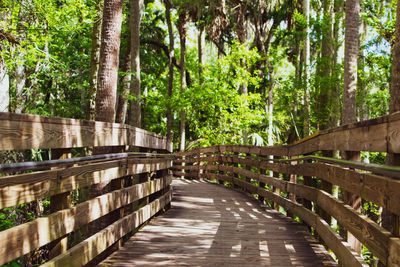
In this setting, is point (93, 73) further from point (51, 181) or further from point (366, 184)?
point (366, 184)

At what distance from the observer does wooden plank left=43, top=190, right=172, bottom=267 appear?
121 inches

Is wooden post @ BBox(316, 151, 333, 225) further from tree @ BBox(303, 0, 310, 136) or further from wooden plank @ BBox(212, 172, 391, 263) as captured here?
tree @ BBox(303, 0, 310, 136)

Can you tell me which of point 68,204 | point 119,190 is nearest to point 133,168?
point 119,190

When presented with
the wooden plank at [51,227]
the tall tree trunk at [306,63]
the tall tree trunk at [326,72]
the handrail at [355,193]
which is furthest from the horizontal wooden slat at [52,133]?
the tall tree trunk at [306,63]

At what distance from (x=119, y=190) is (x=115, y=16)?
4177 millimetres

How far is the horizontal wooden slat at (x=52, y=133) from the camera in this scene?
2.51 metres

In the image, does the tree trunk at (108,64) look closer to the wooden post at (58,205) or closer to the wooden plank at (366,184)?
the wooden plank at (366,184)

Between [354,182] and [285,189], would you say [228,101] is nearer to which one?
[285,189]

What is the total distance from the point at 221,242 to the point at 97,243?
1.87 m

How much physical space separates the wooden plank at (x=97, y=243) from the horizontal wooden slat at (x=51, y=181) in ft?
1.64

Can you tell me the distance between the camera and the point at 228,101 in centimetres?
1875

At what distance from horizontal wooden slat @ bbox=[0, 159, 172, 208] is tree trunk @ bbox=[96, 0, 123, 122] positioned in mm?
2853

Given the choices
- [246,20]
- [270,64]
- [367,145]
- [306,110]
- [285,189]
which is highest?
[246,20]

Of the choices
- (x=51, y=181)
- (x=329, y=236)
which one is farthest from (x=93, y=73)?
(x=51, y=181)
